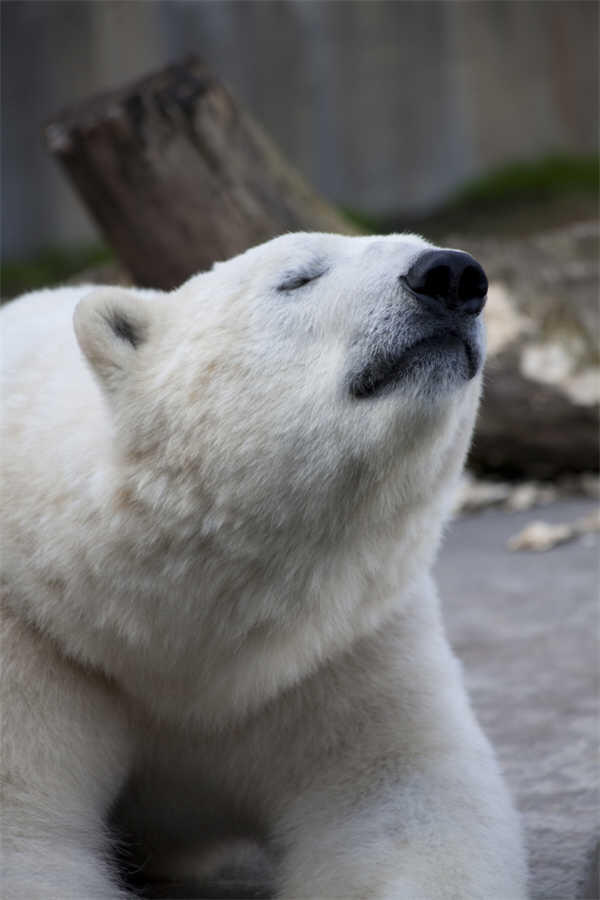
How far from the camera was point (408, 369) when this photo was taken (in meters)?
1.70

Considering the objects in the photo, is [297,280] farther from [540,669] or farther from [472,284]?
[540,669]

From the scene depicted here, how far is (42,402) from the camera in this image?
2002 mm

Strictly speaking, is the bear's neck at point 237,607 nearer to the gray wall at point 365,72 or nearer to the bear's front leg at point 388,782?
the bear's front leg at point 388,782

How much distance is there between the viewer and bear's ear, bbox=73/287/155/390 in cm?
185

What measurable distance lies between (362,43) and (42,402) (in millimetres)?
8326

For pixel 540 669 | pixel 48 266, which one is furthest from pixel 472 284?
pixel 48 266

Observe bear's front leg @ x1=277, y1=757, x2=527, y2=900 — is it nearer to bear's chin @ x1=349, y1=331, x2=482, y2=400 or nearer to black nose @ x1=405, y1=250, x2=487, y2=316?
bear's chin @ x1=349, y1=331, x2=482, y2=400

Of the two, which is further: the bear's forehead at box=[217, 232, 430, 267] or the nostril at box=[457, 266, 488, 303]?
the bear's forehead at box=[217, 232, 430, 267]

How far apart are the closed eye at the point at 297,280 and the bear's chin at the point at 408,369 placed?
8.8 inches

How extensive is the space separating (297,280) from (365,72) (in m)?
8.38

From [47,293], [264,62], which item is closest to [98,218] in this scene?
[47,293]

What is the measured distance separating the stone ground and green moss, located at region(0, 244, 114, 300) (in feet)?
18.0

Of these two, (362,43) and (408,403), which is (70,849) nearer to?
(408,403)

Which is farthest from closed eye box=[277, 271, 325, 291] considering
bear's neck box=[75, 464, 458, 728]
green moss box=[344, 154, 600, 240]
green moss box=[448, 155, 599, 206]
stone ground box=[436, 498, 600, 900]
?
green moss box=[448, 155, 599, 206]
